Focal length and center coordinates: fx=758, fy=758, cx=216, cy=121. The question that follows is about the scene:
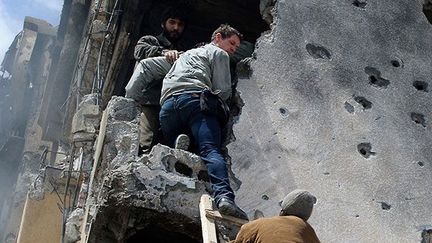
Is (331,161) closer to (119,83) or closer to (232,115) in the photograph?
(232,115)

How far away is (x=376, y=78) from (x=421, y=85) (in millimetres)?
415

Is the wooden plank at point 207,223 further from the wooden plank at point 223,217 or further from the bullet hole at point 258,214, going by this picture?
the bullet hole at point 258,214

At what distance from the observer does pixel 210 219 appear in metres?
4.62

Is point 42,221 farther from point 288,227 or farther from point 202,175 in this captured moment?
point 288,227

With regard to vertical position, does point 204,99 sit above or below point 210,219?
above

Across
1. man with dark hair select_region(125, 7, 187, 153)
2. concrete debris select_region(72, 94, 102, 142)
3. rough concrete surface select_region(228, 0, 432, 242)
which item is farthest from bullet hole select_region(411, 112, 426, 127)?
concrete debris select_region(72, 94, 102, 142)

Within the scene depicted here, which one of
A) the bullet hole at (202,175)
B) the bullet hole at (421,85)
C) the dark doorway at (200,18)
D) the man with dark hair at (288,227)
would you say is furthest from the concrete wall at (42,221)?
the man with dark hair at (288,227)

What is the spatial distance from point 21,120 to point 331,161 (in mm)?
22723

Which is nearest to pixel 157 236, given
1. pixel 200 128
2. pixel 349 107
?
pixel 200 128

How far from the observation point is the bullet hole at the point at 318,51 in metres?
6.50

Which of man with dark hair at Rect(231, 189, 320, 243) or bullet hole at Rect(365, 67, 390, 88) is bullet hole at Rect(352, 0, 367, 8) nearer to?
bullet hole at Rect(365, 67, 390, 88)

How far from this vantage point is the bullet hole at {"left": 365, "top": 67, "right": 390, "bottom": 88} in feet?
21.2

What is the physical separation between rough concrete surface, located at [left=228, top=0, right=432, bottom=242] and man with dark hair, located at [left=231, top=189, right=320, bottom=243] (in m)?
1.35

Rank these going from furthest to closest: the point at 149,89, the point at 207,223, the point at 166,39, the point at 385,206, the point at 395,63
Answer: the point at 166,39 < the point at 395,63 < the point at 149,89 < the point at 385,206 < the point at 207,223
